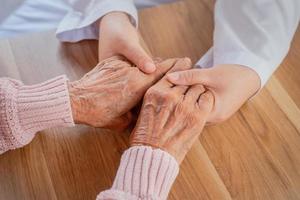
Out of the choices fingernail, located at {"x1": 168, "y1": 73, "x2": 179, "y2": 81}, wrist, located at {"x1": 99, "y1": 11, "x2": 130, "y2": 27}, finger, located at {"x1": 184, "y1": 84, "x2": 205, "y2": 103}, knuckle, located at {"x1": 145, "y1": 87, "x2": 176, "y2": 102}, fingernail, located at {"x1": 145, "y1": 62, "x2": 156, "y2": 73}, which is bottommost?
finger, located at {"x1": 184, "y1": 84, "x2": 205, "y2": 103}

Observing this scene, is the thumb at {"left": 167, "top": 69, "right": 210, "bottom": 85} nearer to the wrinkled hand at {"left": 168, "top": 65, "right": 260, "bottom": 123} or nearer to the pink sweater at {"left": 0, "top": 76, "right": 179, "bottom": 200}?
the wrinkled hand at {"left": 168, "top": 65, "right": 260, "bottom": 123}

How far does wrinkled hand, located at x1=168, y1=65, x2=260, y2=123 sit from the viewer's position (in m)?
0.64

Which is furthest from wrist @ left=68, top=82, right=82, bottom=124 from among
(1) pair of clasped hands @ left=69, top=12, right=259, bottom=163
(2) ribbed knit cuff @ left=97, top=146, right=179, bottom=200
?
(2) ribbed knit cuff @ left=97, top=146, right=179, bottom=200

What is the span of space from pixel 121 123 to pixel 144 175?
12cm

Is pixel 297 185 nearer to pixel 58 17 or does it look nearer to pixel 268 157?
pixel 268 157

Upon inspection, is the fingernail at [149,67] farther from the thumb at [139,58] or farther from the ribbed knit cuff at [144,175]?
the ribbed knit cuff at [144,175]

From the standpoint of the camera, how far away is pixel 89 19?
0.76 m

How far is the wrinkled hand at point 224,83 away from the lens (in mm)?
642

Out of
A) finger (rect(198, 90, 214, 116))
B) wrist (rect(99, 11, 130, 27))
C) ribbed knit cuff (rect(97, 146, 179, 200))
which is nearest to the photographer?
ribbed knit cuff (rect(97, 146, 179, 200))

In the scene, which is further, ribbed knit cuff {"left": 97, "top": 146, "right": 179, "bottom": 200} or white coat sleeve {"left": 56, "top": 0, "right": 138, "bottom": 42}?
white coat sleeve {"left": 56, "top": 0, "right": 138, "bottom": 42}

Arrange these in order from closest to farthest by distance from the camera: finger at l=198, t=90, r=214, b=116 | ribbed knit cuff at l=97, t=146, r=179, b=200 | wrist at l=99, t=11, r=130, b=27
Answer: ribbed knit cuff at l=97, t=146, r=179, b=200 < finger at l=198, t=90, r=214, b=116 < wrist at l=99, t=11, r=130, b=27

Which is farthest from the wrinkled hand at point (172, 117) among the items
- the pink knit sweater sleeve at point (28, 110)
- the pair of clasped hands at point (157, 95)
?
the pink knit sweater sleeve at point (28, 110)

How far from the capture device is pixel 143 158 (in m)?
0.55

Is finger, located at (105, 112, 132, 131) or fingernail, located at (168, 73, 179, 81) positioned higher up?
fingernail, located at (168, 73, 179, 81)
